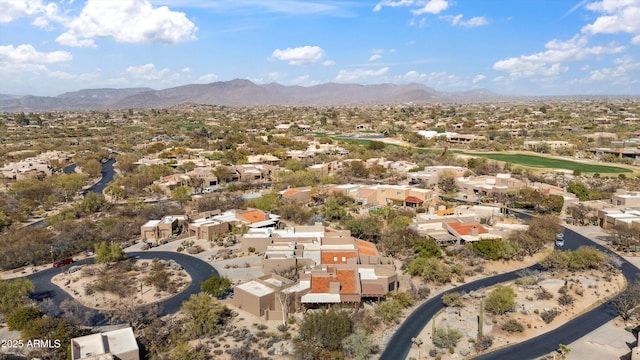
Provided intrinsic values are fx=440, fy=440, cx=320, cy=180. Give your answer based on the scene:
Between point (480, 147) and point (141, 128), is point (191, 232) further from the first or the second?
point (141, 128)

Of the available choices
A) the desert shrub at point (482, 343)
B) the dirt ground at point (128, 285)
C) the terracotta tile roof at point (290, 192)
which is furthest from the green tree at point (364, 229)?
the desert shrub at point (482, 343)

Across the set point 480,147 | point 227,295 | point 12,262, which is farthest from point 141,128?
point 227,295

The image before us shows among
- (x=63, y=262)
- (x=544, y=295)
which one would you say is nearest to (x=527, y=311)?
(x=544, y=295)

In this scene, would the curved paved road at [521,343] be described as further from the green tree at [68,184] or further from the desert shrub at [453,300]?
the green tree at [68,184]

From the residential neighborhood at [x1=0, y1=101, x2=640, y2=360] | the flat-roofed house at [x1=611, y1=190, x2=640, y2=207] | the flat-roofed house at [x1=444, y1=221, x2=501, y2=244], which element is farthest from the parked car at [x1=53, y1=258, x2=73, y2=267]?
the flat-roofed house at [x1=611, y1=190, x2=640, y2=207]

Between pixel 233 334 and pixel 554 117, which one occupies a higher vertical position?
pixel 554 117

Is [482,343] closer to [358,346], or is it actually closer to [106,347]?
[358,346]

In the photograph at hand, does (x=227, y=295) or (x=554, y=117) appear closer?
(x=227, y=295)
